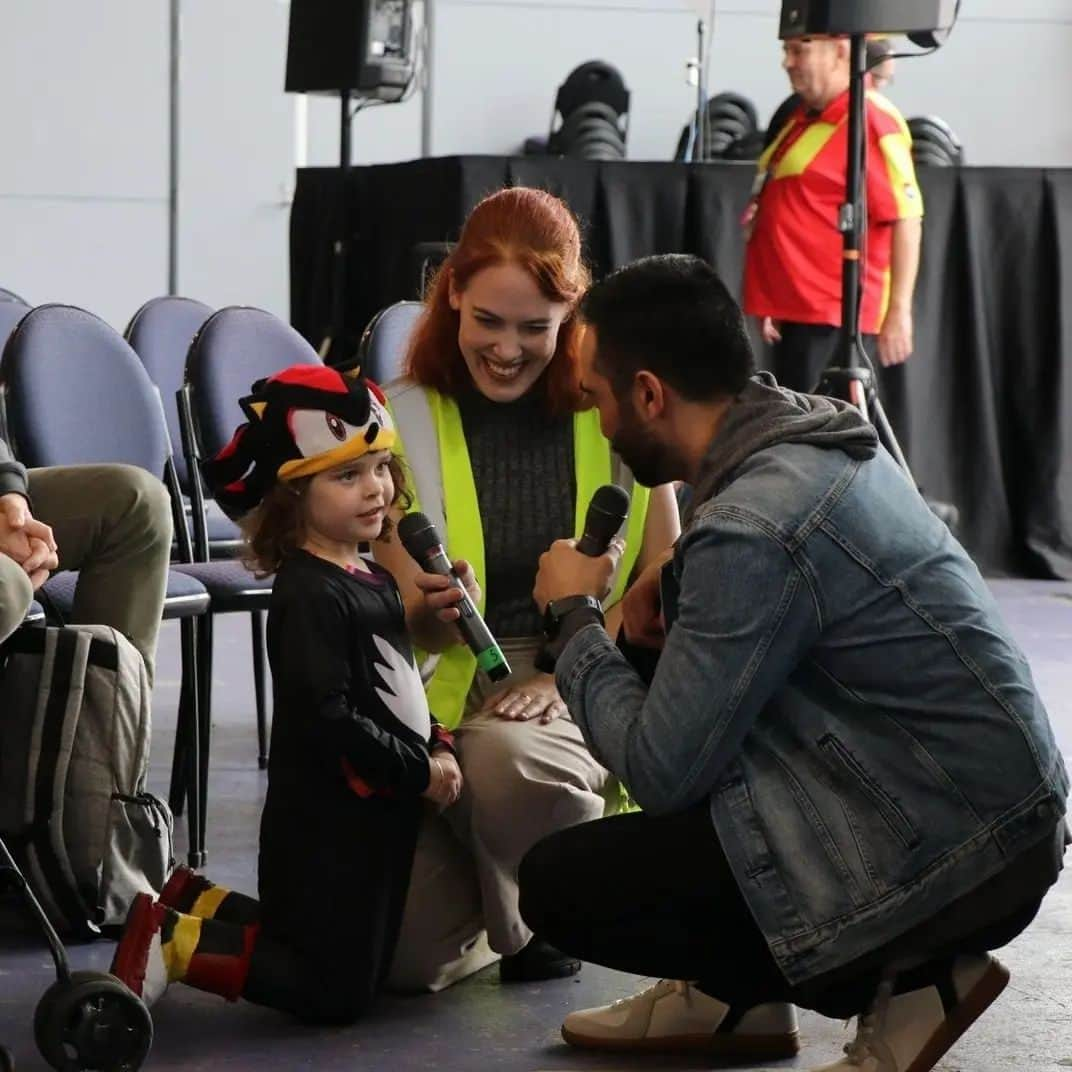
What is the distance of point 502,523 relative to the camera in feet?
8.54

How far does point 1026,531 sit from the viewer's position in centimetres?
619

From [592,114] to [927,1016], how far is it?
5.90m

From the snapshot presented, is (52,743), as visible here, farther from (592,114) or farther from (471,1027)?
(592,114)

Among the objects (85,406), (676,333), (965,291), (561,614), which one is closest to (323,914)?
(561,614)

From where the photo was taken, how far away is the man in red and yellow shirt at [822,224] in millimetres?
5250

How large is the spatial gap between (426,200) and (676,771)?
4.41 metres

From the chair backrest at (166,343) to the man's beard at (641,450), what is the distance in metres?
2.27

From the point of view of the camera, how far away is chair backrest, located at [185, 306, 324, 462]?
3.56 m

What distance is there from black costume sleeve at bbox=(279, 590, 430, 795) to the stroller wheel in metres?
0.37

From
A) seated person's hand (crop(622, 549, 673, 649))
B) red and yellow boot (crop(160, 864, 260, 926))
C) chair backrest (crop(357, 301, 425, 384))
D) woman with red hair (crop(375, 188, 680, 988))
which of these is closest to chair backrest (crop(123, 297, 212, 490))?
chair backrest (crop(357, 301, 425, 384))

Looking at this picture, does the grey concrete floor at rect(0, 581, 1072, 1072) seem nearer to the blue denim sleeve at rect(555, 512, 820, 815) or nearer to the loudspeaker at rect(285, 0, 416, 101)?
the blue denim sleeve at rect(555, 512, 820, 815)

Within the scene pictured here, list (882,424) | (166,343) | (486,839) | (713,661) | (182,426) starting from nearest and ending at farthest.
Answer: (713,661), (486,839), (182,426), (166,343), (882,424)

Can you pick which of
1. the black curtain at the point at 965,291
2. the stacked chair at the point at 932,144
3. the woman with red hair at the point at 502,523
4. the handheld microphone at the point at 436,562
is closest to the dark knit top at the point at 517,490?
the woman with red hair at the point at 502,523

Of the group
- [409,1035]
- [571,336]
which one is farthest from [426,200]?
[409,1035]
